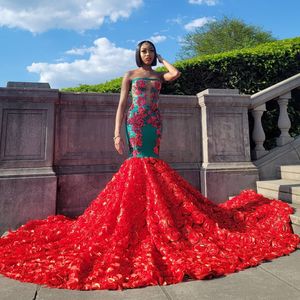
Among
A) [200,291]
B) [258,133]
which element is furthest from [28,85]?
[258,133]

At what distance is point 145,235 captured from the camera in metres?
2.77

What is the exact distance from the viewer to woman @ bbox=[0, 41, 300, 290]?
2.21m

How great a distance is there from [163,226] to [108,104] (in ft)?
8.58

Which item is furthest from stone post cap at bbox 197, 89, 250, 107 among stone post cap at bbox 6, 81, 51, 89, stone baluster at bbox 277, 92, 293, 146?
stone post cap at bbox 6, 81, 51, 89

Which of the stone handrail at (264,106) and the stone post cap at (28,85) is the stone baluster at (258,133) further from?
the stone post cap at (28,85)

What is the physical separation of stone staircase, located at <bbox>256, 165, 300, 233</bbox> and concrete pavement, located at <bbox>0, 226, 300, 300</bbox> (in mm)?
1384

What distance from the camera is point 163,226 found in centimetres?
279

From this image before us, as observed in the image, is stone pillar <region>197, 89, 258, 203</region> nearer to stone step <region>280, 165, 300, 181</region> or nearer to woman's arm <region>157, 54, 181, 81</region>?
stone step <region>280, 165, 300, 181</region>

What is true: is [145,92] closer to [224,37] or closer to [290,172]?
[290,172]

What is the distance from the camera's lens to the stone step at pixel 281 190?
3.89 m

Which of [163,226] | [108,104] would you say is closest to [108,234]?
[163,226]

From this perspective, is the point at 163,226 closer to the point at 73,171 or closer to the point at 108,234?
the point at 108,234

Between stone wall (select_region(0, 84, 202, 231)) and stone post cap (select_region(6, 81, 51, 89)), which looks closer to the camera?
stone wall (select_region(0, 84, 202, 231))

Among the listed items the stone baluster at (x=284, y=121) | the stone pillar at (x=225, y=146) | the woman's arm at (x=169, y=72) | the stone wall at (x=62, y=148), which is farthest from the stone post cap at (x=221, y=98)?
the woman's arm at (x=169, y=72)
